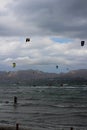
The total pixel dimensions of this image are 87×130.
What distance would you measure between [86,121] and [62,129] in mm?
10284

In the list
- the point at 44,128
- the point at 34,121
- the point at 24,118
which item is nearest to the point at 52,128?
the point at 44,128

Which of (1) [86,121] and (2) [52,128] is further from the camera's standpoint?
(1) [86,121]

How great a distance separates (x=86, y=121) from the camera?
47219 millimetres

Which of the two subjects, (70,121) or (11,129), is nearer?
(11,129)

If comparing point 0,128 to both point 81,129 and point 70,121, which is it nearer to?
point 81,129

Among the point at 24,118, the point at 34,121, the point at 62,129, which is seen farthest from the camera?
the point at 24,118

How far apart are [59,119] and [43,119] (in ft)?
6.62

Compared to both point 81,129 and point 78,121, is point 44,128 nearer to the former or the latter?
point 81,129

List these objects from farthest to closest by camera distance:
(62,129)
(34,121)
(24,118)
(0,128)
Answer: (24,118) → (34,121) → (62,129) → (0,128)

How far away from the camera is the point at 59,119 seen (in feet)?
157

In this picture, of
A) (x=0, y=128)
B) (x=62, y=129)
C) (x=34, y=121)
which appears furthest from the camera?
(x=34, y=121)

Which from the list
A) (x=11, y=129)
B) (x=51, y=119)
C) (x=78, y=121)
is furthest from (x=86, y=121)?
(x=11, y=129)

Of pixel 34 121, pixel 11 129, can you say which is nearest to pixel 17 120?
pixel 34 121

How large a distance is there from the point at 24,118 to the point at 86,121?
8.07 m
